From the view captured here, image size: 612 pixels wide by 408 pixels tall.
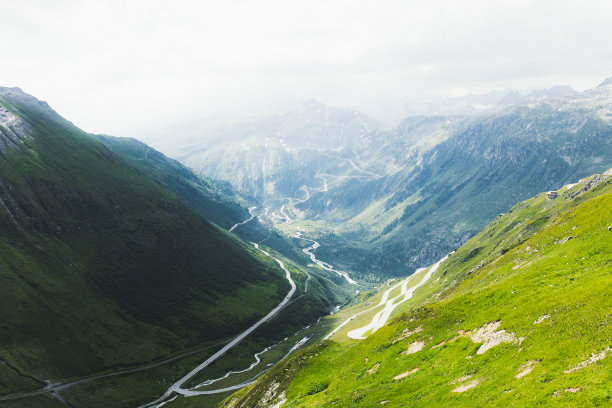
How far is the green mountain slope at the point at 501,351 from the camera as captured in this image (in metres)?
30.0

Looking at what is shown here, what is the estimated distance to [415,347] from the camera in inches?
2146

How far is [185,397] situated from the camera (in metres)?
144

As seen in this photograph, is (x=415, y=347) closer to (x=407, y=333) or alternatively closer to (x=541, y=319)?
(x=407, y=333)

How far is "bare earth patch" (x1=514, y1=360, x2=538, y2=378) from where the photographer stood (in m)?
33.0

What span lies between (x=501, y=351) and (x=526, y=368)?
5.83 m

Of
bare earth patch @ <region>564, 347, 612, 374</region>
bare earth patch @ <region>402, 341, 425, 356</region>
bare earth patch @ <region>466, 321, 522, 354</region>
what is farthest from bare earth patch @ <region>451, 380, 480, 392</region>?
bare earth patch @ <region>402, 341, 425, 356</region>

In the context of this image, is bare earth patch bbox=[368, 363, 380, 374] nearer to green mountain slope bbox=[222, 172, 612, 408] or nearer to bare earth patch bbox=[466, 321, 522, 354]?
green mountain slope bbox=[222, 172, 612, 408]

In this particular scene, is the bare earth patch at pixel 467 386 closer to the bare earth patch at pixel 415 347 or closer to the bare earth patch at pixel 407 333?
the bare earth patch at pixel 415 347

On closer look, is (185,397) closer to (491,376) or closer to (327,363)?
(327,363)

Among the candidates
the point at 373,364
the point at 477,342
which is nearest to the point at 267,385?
the point at 373,364

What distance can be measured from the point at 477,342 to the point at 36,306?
190475mm

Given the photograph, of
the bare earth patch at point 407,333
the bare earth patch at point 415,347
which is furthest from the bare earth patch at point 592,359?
the bare earth patch at point 407,333

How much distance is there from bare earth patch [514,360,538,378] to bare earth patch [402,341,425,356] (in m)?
20.3

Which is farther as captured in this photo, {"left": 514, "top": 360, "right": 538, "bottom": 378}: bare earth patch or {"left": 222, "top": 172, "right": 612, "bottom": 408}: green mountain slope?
{"left": 514, "top": 360, "right": 538, "bottom": 378}: bare earth patch
